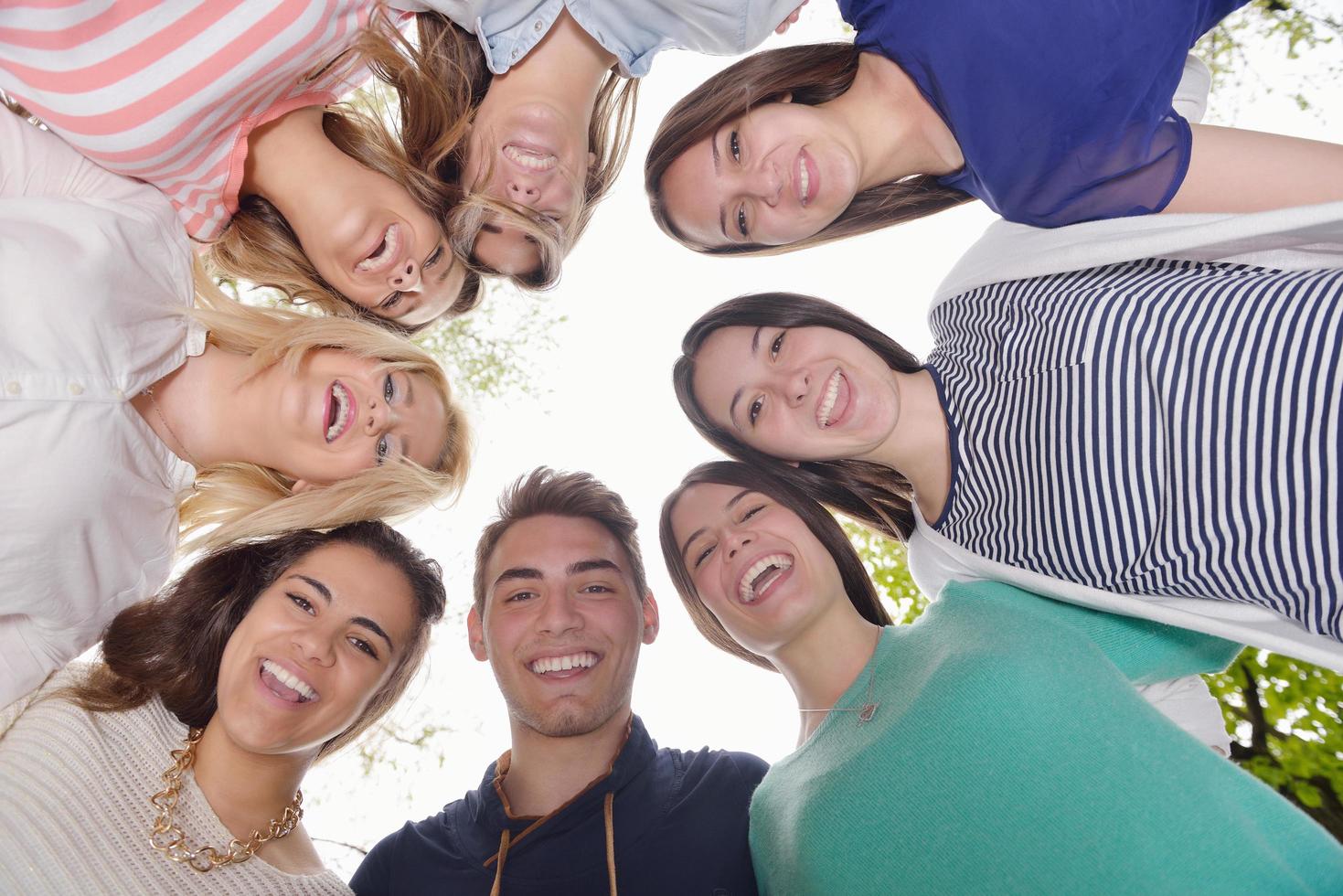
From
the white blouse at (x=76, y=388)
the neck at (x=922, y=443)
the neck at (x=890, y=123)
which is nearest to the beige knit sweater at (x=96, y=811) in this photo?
the white blouse at (x=76, y=388)

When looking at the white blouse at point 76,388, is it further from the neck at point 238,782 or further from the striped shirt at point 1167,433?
the striped shirt at point 1167,433

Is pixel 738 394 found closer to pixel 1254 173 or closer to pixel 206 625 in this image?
pixel 1254 173

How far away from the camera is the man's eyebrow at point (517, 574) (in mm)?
3068

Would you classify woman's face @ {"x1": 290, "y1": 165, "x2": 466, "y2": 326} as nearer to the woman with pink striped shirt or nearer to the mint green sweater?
the woman with pink striped shirt

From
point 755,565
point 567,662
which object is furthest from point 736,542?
point 567,662

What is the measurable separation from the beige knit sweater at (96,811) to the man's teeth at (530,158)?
2.03 meters

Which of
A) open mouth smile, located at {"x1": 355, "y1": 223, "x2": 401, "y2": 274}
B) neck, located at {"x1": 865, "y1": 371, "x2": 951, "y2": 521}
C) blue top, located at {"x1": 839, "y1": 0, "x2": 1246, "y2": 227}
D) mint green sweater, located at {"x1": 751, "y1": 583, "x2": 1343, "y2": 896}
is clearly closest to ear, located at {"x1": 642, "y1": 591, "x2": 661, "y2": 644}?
mint green sweater, located at {"x1": 751, "y1": 583, "x2": 1343, "y2": 896}

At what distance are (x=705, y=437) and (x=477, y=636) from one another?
1.08 metres

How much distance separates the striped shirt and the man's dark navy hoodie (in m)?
1.19

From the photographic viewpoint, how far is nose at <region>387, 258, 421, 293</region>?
265 centimetres

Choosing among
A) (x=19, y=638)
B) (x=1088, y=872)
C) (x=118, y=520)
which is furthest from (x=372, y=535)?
(x=1088, y=872)

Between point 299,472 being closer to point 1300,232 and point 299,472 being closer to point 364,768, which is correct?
point 364,768

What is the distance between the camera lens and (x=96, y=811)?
97.3 inches

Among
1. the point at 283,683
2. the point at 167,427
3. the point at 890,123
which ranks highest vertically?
the point at 890,123
